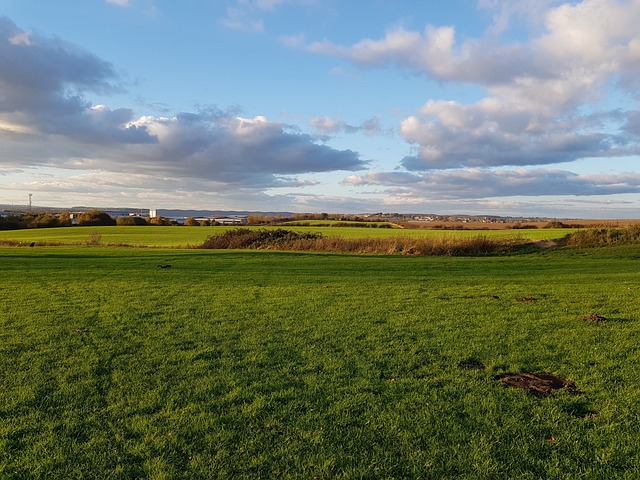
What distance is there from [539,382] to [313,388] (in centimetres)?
336

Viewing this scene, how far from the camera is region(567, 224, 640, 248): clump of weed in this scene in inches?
1651

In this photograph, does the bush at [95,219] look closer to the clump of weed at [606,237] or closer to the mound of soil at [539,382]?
the clump of weed at [606,237]

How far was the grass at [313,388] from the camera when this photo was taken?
486 cm

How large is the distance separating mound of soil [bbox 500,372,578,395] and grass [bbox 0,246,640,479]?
0.76 feet

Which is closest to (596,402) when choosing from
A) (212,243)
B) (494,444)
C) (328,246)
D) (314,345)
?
(494,444)

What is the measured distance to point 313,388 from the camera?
6.82m

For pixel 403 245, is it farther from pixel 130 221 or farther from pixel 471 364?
pixel 130 221

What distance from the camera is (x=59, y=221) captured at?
9644cm

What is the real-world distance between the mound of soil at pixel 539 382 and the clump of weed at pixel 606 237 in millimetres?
39842

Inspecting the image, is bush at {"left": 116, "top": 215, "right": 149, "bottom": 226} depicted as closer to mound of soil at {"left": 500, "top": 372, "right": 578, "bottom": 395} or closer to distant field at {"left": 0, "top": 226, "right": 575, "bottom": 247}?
distant field at {"left": 0, "top": 226, "right": 575, "bottom": 247}

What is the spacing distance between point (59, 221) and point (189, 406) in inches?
4094

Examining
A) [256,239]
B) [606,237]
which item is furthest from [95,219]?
[606,237]

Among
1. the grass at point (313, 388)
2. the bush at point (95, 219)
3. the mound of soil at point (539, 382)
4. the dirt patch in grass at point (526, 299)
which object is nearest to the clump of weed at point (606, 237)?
the grass at point (313, 388)

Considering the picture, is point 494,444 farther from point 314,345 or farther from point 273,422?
point 314,345
